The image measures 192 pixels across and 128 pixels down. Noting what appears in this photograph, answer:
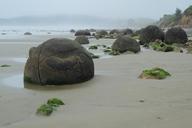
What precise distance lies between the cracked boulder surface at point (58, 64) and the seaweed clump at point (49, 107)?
6.99 feet

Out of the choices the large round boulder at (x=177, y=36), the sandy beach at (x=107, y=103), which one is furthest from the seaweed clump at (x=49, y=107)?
the large round boulder at (x=177, y=36)

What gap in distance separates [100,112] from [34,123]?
3.29 ft

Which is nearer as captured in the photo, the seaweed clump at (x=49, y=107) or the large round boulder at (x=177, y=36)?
the seaweed clump at (x=49, y=107)

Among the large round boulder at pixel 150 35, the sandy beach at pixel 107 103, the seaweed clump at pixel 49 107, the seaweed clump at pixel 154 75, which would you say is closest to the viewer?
the sandy beach at pixel 107 103

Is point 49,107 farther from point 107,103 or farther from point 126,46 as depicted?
point 126,46

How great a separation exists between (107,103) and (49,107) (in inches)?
37.5

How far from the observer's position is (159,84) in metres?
7.73

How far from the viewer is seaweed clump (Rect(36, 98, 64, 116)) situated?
227 inches

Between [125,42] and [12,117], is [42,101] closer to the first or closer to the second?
[12,117]

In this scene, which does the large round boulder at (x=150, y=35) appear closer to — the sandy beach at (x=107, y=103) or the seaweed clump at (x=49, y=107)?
the sandy beach at (x=107, y=103)

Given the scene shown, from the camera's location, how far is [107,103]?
6.30m

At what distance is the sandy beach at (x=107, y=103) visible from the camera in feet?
16.8

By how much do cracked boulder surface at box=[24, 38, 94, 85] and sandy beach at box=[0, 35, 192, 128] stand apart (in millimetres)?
259

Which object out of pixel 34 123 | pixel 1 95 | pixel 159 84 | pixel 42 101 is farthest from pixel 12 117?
pixel 159 84
